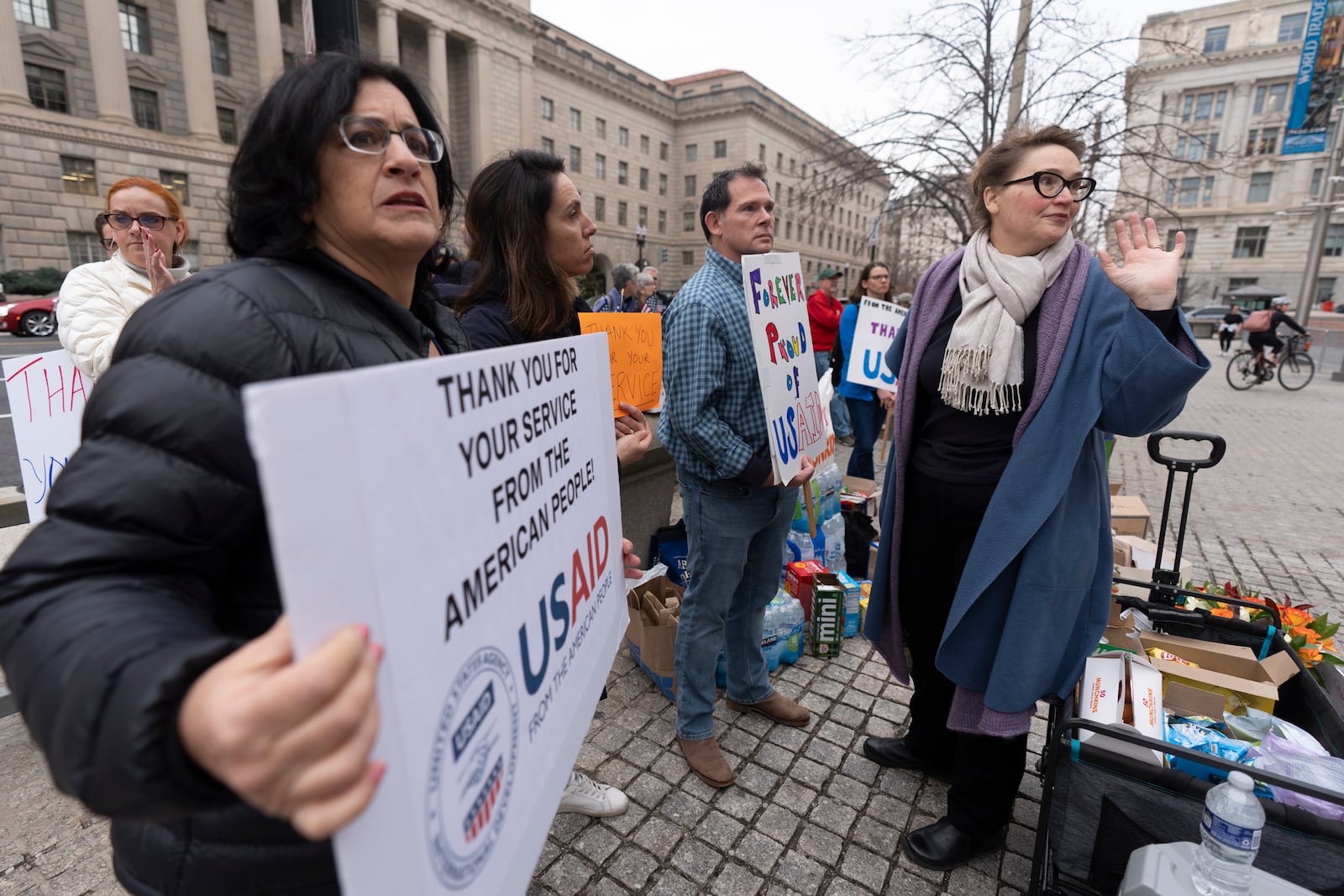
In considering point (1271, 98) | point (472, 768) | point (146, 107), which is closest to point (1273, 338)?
point (472, 768)

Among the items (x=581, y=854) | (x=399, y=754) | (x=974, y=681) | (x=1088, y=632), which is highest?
(x=399, y=754)

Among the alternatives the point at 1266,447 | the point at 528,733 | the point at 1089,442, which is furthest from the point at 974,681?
the point at 1266,447

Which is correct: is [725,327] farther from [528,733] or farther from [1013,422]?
[528,733]

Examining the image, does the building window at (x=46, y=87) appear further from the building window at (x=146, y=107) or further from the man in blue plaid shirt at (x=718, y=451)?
the man in blue plaid shirt at (x=718, y=451)

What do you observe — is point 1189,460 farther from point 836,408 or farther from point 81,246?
point 81,246

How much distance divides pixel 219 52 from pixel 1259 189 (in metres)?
66.6

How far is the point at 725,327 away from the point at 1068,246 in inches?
43.7

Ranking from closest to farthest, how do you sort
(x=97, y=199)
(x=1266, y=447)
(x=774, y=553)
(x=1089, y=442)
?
(x=1089, y=442) → (x=774, y=553) → (x=1266, y=447) → (x=97, y=199)

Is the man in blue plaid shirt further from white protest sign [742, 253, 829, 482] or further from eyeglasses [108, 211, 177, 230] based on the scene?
eyeglasses [108, 211, 177, 230]

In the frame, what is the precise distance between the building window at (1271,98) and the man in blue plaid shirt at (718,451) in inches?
2552

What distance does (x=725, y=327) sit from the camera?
2.36 metres

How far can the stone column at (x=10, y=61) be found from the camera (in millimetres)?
23250

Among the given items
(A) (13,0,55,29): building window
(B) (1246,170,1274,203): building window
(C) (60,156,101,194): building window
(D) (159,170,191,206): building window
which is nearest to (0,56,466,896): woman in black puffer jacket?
(C) (60,156,101,194): building window

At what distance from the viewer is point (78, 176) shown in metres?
25.9
